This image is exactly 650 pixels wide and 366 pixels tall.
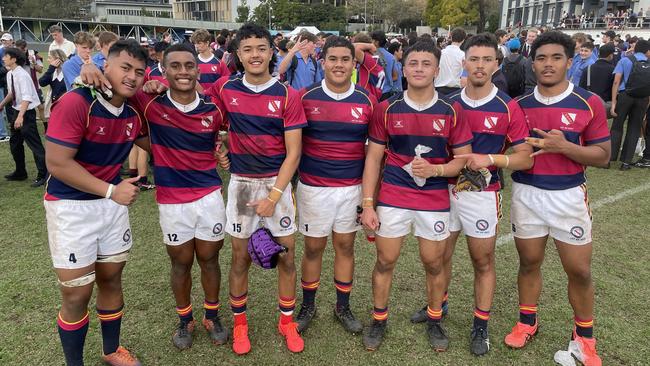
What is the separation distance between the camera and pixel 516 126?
10.4 ft

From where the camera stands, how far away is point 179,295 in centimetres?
344

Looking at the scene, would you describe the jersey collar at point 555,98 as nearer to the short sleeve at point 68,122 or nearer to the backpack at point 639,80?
the short sleeve at point 68,122

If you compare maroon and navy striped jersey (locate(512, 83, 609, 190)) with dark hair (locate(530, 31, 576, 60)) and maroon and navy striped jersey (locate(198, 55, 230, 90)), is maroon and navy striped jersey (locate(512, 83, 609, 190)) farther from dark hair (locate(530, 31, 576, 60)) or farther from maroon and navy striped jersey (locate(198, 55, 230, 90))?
maroon and navy striped jersey (locate(198, 55, 230, 90))

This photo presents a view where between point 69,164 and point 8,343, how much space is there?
179 centimetres

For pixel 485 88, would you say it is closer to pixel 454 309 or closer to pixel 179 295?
pixel 454 309

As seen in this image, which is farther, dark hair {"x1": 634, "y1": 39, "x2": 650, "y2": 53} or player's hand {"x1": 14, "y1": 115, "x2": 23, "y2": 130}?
dark hair {"x1": 634, "y1": 39, "x2": 650, "y2": 53}

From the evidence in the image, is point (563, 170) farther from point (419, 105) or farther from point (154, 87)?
point (154, 87)

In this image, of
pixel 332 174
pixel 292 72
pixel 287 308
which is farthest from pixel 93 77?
pixel 292 72

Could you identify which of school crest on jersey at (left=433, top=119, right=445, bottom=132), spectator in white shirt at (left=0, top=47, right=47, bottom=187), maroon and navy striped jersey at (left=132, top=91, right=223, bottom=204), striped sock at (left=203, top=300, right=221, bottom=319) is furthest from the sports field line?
spectator in white shirt at (left=0, top=47, right=47, bottom=187)

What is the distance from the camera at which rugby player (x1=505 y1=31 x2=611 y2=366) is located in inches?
122

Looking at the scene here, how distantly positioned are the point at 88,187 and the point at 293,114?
4.56 feet

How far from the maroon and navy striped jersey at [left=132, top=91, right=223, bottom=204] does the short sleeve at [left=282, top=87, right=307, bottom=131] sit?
0.48 metres

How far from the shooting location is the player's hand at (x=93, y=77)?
2.68 m

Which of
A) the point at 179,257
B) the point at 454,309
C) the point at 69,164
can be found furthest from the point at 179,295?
the point at 454,309
